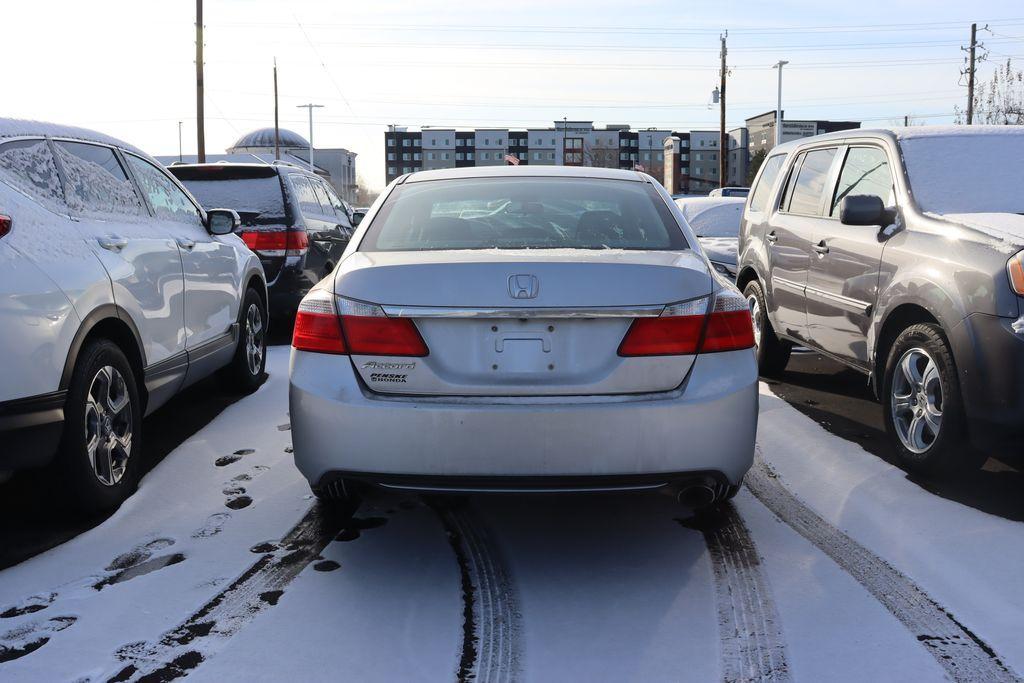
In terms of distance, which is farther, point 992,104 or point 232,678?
point 992,104

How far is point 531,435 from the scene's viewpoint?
3.08 metres

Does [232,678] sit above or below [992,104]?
below

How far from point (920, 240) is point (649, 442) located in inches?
95.1

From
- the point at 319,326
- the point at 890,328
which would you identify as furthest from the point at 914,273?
the point at 319,326

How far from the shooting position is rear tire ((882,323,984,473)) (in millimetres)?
4219

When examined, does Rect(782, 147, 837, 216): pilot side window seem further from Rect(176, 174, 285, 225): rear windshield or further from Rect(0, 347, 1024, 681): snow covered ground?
Rect(176, 174, 285, 225): rear windshield

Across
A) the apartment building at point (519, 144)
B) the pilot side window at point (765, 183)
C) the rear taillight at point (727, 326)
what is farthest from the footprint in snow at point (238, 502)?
the apartment building at point (519, 144)

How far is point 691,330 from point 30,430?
94.0 inches

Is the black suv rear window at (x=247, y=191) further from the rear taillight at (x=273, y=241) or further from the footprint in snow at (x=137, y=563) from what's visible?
the footprint in snow at (x=137, y=563)

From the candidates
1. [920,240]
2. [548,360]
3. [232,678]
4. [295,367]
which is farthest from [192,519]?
[920,240]

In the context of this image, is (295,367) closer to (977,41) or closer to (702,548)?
(702,548)

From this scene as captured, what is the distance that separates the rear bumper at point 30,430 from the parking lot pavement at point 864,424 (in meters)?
3.75

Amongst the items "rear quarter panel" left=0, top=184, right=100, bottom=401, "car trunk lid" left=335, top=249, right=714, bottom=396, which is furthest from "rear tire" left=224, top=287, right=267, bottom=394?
"car trunk lid" left=335, top=249, right=714, bottom=396

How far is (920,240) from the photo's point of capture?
4703 millimetres
